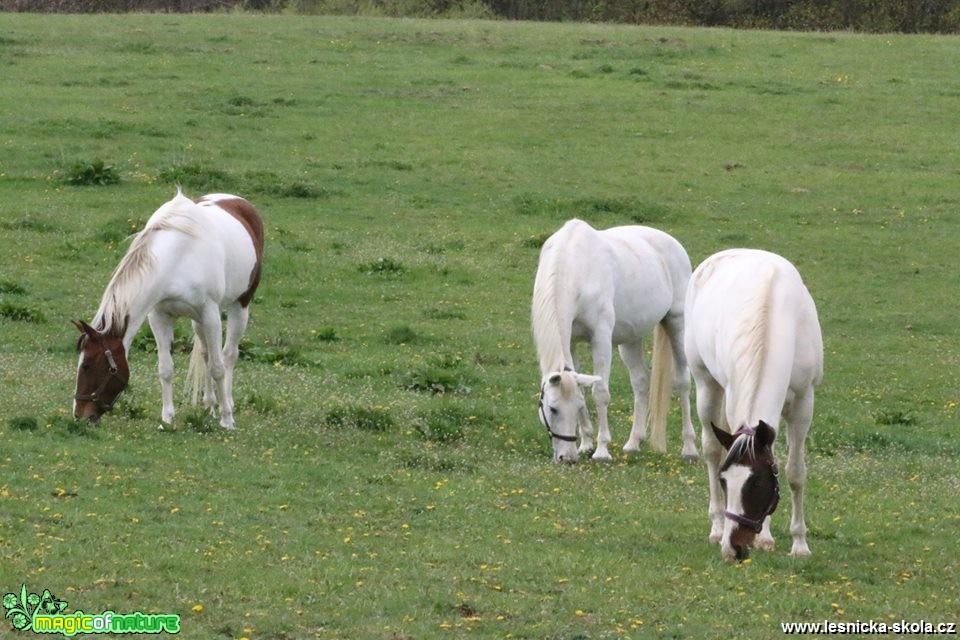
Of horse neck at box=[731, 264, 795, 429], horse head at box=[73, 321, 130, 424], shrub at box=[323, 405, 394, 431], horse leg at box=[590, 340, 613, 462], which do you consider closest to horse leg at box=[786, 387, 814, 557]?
horse neck at box=[731, 264, 795, 429]

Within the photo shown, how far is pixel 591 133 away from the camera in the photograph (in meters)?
27.5

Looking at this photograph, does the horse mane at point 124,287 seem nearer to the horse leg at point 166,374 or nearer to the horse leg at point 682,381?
the horse leg at point 166,374

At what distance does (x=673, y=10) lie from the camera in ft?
152

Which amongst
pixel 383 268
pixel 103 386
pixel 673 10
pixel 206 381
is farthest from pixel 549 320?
pixel 673 10

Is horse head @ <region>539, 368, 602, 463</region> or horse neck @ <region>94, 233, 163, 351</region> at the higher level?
horse neck @ <region>94, 233, 163, 351</region>

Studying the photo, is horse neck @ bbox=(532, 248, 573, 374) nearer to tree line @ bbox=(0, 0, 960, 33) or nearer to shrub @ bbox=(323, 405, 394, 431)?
shrub @ bbox=(323, 405, 394, 431)

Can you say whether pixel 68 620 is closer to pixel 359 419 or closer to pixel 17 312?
pixel 359 419

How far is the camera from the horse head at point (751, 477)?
7.89 meters

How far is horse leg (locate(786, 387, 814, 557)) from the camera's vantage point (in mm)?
8781

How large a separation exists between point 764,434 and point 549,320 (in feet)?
12.7

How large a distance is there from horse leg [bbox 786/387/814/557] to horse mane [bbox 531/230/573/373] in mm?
2833

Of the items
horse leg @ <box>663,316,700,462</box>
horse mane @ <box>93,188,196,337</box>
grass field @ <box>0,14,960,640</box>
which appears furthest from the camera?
horse leg @ <box>663,316,700,462</box>

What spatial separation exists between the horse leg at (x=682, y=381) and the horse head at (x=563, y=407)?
1.38 m

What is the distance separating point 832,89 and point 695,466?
68.5ft
